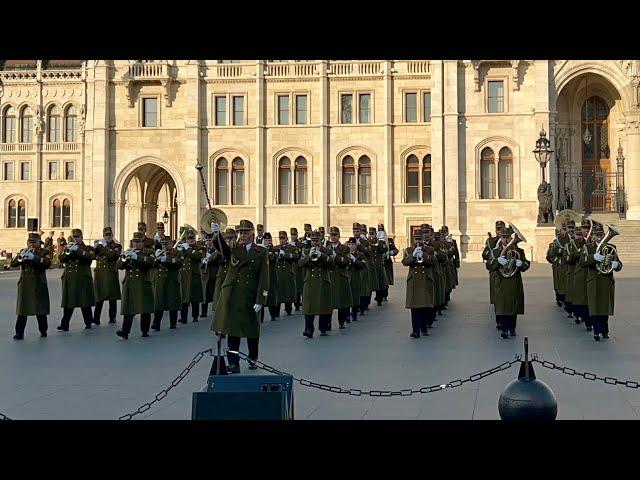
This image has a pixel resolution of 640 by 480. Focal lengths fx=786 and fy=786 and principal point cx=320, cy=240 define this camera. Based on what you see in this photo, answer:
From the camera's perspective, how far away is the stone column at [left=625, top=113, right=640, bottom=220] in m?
39.9

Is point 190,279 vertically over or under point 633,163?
under

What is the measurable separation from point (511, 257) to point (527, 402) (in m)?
7.37

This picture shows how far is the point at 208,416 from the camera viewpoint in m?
6.48

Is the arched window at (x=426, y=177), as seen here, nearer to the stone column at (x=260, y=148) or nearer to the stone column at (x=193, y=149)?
the stone column at (x=260, y=148)

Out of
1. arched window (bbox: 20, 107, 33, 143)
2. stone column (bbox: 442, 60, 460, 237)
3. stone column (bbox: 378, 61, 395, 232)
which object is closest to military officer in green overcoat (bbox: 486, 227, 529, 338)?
stone column (bbox: 442, 60, 460, 237)

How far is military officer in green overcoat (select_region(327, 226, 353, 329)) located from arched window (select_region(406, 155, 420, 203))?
28.1 metres

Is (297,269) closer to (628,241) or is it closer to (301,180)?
(628,241)

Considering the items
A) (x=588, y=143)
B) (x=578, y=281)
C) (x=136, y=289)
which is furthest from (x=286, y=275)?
(x=588, y=143)

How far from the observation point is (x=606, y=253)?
13359mm

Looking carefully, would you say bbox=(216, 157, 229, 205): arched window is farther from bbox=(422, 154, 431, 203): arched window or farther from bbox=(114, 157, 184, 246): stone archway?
bbox=(422, 154, 431, 203): arched window

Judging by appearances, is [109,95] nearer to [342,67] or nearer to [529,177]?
[342,67]

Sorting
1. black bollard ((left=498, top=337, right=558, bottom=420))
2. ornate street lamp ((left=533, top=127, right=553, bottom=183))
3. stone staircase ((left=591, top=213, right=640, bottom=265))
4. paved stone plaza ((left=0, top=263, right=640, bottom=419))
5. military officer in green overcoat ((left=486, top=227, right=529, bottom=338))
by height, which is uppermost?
ornate street lamp ((left=533, top=127, right=553, bottom=183))
